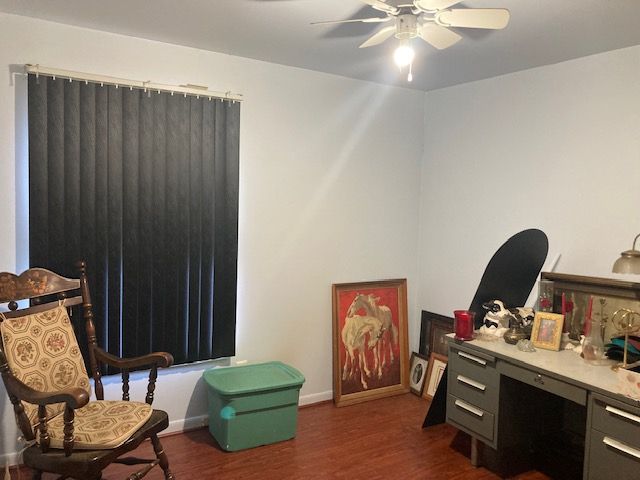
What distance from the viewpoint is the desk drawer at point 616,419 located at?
213cm

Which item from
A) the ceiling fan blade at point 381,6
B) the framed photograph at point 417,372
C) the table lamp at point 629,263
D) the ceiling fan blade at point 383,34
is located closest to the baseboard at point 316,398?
the framed photograph at point 417,372

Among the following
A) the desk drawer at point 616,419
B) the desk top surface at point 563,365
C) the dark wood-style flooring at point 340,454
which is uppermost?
the desk top surface at point 563,365

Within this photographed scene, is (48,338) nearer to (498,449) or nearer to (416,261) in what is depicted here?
(498,449)

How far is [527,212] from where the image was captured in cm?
340

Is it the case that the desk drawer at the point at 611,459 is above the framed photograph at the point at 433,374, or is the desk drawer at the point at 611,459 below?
above

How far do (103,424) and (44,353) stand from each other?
0.49 metres

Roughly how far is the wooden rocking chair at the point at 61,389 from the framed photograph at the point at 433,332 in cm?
223

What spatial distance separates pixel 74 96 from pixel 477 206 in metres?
2.70

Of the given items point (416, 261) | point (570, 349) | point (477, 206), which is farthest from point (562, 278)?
point (416, 261)

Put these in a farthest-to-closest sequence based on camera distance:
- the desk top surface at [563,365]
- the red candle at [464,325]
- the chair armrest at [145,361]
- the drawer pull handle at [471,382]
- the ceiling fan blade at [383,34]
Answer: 1. the red candle at [464,325]
2. the drawer pull handle at [471,382]
3. the chair armrest at [145,361]
4. the desk top surface at [563,365]
5. the ceiling fan blade at [383,34]

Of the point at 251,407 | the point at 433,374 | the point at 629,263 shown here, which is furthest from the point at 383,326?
the point at 629,263

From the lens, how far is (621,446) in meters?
2.18

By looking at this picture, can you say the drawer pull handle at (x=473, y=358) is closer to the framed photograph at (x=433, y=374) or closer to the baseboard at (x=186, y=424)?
the framed photograph at (x=433, y=374)

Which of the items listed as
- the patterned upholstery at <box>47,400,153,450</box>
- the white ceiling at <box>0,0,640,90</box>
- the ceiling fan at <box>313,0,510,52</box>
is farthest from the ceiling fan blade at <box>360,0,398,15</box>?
the patterned upholstery at <box>47,400,153,450</box>
